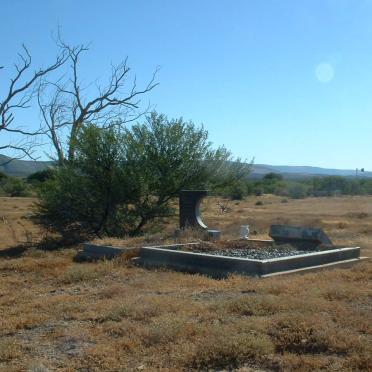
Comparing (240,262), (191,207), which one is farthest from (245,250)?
(191,207)

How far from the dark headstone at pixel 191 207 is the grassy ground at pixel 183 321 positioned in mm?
6238

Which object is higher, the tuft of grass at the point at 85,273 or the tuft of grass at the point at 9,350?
the tuft of grass at the point at 9,350

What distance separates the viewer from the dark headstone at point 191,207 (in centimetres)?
1808

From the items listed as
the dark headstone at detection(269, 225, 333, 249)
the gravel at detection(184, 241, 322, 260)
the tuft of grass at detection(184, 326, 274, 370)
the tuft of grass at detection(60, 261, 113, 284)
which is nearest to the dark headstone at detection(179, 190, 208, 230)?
the dark headstone at detection(269, 225, 333, 249)

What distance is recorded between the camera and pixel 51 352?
20.7 feet

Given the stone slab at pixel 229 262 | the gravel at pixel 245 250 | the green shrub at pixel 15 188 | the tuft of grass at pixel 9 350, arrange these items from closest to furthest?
1. the tuft of grass at pixel 9 350
2. the stone slab at pixel 229 262
3. the gravel at pixel 245 250
4. the green shrub at pixel 15 188

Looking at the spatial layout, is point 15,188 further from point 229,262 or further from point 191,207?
point 229,262

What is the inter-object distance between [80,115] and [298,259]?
19.6 m

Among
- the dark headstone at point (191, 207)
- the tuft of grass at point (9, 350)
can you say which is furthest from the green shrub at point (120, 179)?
the tuft of grass at point (9, 350)

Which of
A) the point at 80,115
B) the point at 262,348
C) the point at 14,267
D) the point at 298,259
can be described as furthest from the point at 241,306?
the point at 80,115

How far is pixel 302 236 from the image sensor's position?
15086 millimetres

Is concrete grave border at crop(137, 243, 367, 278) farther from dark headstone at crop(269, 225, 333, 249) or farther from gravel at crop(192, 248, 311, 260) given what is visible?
dark headstone at crop(269, 225, 333, 249)

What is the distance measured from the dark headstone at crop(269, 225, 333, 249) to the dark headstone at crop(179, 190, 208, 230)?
10.1ft

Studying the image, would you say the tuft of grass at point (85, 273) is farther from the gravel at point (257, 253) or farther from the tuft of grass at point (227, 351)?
the tuft of grass at point (227, 351)
